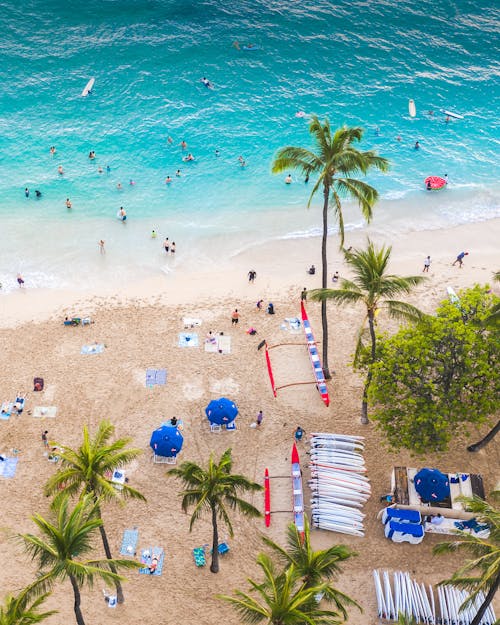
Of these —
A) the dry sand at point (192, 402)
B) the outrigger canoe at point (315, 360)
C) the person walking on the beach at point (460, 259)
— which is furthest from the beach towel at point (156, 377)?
the person walking on the beach at point (460, 259)

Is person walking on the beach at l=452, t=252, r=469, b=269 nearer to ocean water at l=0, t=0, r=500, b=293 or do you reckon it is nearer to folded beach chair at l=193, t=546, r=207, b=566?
ocean water at l=0, t=0, r=500, b=293

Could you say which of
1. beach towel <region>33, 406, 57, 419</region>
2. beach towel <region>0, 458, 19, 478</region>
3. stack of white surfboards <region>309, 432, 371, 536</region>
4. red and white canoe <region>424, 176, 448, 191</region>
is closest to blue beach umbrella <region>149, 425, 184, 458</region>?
beach towel <region>33, 406, 57, 419</region>

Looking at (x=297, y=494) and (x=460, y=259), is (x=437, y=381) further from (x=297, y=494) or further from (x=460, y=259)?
(x=460, y=259)

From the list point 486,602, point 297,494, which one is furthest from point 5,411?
point 486,602

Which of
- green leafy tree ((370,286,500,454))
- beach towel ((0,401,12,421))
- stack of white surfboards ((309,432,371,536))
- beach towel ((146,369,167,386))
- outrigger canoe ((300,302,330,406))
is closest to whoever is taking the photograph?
green leafy tree ((370,286,500,454))

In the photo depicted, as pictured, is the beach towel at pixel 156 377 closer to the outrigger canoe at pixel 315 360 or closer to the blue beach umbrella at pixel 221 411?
the blue beach umbrella at pixel 221 411
